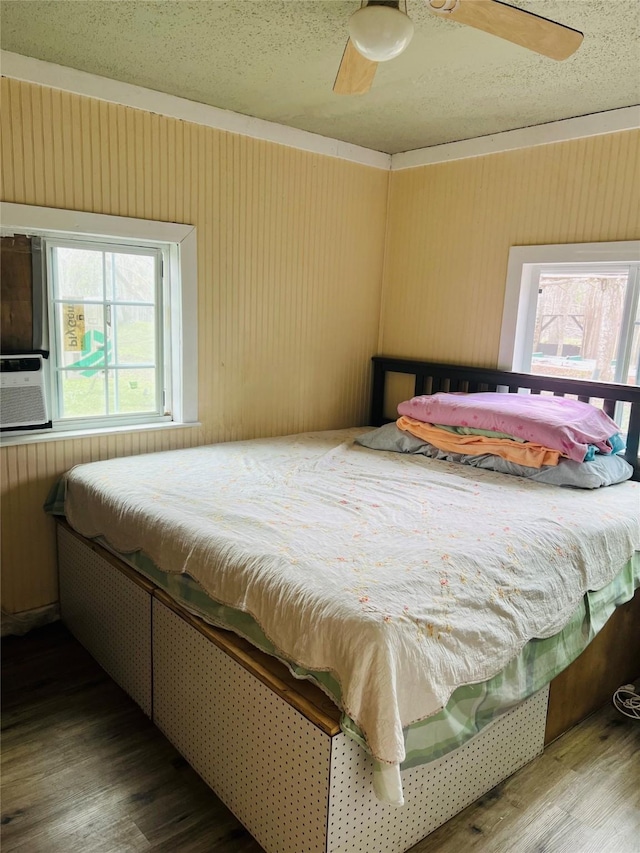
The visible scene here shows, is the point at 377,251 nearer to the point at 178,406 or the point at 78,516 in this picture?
the point at 178,406

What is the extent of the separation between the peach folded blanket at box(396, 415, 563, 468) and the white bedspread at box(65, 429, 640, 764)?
106 mm

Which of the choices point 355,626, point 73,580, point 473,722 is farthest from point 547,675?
point 73,580

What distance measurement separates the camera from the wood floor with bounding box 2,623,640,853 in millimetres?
1665

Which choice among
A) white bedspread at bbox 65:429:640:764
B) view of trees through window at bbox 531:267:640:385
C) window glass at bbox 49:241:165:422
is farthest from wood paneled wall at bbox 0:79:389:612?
view of trees through window at bbox 531:267:640:385

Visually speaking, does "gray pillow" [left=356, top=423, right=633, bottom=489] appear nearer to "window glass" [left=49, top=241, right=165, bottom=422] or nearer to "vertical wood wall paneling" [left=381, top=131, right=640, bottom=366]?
"vertical wood wall paneling" [left=381, top=131, right=640, bottom=366]

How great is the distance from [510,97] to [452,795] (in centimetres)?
265

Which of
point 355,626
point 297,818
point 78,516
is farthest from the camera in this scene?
point 78,516

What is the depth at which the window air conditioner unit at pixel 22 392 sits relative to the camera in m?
2.50

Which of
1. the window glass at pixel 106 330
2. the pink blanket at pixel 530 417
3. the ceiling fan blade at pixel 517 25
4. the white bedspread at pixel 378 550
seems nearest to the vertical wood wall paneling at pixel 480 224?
the pink blanket at pixel 530 417

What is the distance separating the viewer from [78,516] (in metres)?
2.46

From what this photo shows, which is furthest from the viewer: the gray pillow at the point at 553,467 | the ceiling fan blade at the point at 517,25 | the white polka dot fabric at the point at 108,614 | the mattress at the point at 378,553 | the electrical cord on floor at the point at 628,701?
the gray pillow at the point at 553,467

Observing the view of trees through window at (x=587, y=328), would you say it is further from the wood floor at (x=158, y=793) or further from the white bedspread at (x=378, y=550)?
the wood floor at (x=158, y=793)

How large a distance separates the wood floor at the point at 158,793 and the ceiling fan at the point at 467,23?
215 cm

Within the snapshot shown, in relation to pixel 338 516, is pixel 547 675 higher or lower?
lower
